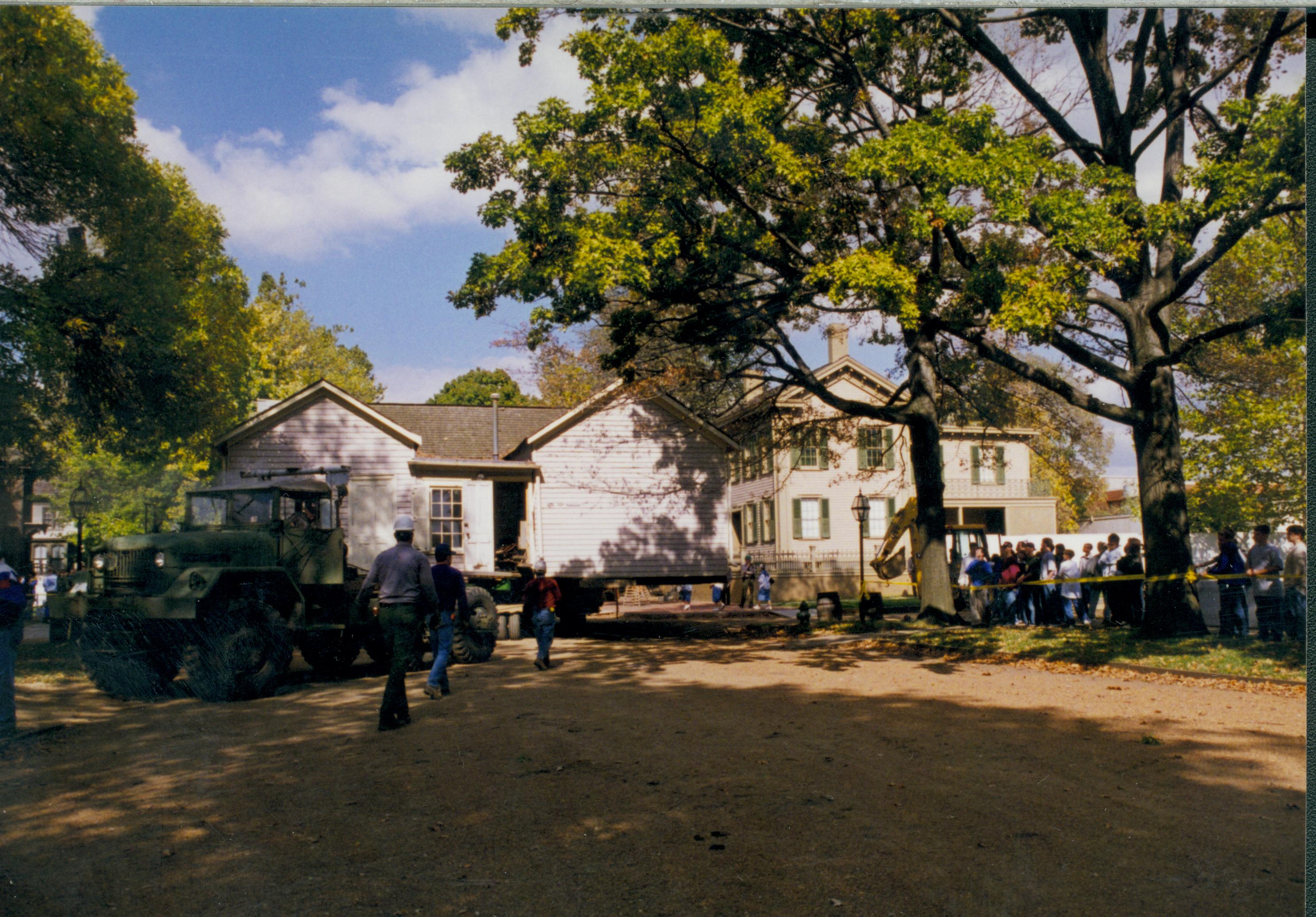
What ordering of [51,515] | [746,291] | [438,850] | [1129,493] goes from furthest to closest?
1. [1129,493]
2. [746,291]
3. [51,515]
4. [438,850]

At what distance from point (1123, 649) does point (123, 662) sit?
12906mm

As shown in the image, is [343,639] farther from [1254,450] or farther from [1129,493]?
[1129,493]

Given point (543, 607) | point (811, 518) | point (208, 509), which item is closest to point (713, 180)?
point (543, 607)

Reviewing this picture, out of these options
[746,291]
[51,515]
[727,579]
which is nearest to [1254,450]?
[727,579]

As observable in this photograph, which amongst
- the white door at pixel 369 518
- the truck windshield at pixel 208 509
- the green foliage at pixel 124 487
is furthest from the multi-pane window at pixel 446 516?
the green foliage at pixel 124 487

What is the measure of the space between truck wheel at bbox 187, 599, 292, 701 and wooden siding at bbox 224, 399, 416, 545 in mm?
1648

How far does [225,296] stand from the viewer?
27.7ft

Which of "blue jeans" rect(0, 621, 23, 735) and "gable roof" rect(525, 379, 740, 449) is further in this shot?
"gable roof" rect(525, 379, 740, 449)

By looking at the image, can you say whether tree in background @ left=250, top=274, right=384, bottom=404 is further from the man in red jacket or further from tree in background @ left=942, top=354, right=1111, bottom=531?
tree in background @ left=942, top=354, right=1111, bottom=531

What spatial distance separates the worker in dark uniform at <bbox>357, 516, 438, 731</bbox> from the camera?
348 inches

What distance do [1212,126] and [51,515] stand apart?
1426cm

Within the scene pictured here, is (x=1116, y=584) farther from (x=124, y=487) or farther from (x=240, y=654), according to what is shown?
(x=124, y=487)

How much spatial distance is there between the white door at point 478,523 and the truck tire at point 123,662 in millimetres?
11342

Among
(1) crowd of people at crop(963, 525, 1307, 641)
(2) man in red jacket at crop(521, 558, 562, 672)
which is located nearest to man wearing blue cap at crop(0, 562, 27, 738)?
(2) man in red jacket at crop(521, 558, 562, 672)
